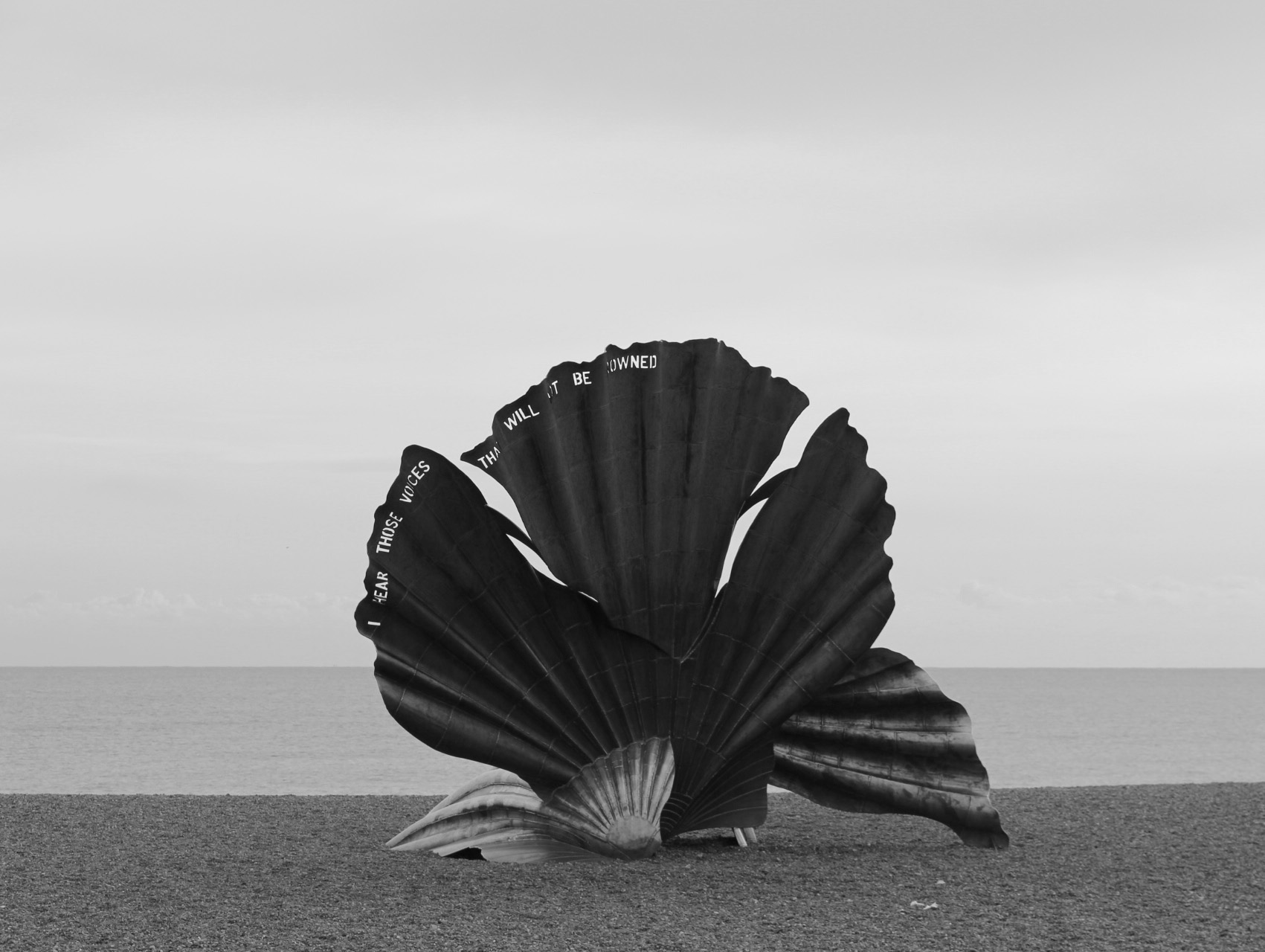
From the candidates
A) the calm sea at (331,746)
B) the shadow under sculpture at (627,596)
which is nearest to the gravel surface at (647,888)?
the shadow under sculpture at (627,596)

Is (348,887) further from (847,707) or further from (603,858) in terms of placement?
(847,707)

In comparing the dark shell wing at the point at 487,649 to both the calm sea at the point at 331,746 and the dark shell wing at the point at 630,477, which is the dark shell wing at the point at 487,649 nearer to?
the dark shell wing at the point at 630,477

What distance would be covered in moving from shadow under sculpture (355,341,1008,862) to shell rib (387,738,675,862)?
1 centimetres

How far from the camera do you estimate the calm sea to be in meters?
26.4

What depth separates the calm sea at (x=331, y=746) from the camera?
26.4 meters

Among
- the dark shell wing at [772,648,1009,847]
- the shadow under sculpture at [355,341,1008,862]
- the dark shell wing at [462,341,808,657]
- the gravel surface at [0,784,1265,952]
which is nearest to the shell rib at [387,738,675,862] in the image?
the shadow under sculpture at [355,341,1008,862]

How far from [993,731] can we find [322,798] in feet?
118

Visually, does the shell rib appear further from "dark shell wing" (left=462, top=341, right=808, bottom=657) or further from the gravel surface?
"dark shell wing" (left=462, top=341, right=808, bottom=657)

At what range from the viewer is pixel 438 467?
8.67 meters

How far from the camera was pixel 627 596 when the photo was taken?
8680mm

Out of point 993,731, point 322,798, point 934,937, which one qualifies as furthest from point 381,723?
point 934,937

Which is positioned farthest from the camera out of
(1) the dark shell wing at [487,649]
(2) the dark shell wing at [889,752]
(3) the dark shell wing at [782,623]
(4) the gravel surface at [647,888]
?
(2) the dark shell wing at [889,752]

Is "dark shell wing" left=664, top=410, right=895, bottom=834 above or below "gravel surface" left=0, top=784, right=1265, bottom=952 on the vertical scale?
above

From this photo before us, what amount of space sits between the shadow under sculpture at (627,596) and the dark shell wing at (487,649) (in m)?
0.01
